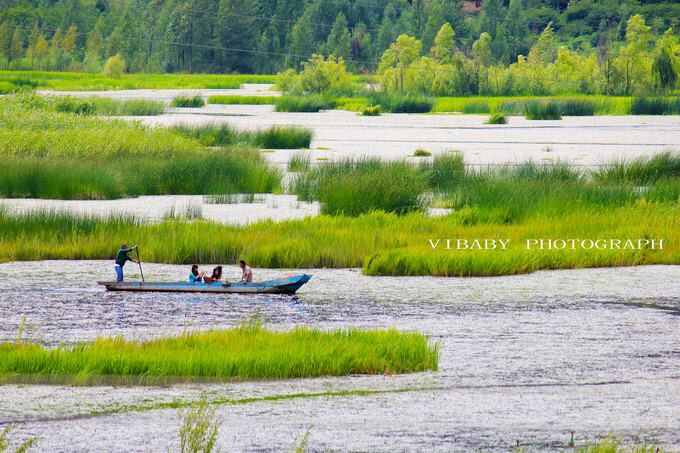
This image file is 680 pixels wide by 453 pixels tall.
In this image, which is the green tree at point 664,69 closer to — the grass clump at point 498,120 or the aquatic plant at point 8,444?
the grass clump at point 498,120

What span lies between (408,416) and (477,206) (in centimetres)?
894

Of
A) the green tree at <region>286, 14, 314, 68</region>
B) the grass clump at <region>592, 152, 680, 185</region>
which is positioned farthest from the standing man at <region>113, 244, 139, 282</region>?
the green tree at <region>286, 14, 314, 68</region>

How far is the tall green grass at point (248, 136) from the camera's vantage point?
87.9 feet

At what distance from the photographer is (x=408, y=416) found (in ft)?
18.5

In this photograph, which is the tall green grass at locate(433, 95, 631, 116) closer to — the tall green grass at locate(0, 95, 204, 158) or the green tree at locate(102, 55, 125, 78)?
the tall green grass at locate(0, 95, 204, 158)

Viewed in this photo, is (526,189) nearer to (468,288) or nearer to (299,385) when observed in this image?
(468,288)

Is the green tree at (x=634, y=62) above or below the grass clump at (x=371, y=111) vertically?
above

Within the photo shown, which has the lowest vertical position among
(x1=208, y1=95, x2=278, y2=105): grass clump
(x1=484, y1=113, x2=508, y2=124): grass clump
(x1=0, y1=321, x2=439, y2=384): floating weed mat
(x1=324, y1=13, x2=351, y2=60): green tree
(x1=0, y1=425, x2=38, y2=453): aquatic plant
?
(x1=208, y1=95, x2=278, y2=105): grass clump

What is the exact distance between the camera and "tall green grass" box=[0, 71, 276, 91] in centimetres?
7525

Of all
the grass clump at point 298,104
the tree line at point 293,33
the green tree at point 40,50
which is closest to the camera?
the grass clump at point 298,104

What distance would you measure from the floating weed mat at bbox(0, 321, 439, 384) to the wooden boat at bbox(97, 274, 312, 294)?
7.23 ft

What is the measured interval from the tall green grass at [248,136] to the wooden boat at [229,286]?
52.9 feet

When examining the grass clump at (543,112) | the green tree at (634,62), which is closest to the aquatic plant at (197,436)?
the grass clump at (543,112)

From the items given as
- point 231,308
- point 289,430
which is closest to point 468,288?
point 231,308
